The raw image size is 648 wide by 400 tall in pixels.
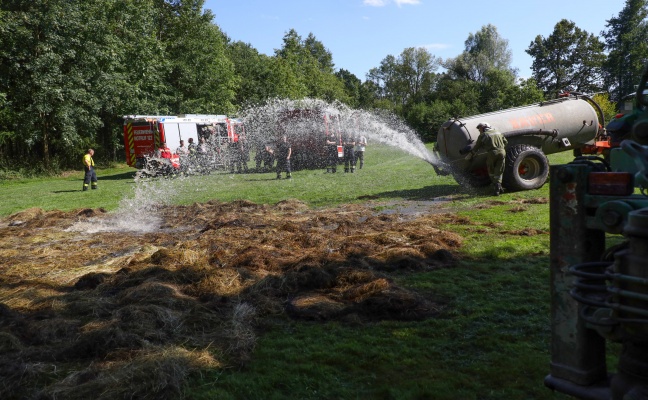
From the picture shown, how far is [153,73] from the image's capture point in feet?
112

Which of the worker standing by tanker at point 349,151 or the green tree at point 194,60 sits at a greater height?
the green tree at point 194,60

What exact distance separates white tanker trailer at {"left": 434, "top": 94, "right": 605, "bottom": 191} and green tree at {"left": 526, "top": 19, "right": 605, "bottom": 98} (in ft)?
174

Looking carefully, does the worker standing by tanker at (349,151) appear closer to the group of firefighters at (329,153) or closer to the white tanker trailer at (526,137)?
the group of firefighters at (329,153)

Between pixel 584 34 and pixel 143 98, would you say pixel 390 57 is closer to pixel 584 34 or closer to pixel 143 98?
pixel 584 34

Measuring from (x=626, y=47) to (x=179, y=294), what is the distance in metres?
72.1

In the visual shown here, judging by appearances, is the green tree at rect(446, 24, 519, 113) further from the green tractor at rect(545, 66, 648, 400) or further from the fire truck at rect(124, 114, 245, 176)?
the green tractor at rect(545, 66, 648, 400)

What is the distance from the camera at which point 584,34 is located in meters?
61.8

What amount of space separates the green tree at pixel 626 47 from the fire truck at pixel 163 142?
5087cm

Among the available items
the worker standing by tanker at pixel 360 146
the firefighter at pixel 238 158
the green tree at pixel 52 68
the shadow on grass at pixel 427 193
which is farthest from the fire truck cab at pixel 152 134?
the shadow on grass at pixel 427 193

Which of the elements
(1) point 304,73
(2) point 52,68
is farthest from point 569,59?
(2) point 52,68

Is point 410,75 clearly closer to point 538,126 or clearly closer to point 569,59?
point 569,59

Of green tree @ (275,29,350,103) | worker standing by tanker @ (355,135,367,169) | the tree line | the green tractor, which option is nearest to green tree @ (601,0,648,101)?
the tree line

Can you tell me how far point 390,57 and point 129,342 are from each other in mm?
97462

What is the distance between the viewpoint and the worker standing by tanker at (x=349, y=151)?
2147cm
